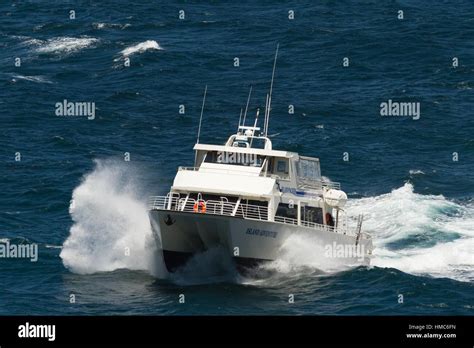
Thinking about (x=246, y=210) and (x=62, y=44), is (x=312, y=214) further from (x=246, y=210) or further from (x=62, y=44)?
(x=62, y=44)

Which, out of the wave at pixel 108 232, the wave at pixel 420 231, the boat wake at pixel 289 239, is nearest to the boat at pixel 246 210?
the boat wake at pixel 289 239

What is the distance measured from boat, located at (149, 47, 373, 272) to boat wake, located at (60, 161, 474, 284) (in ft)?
2.69

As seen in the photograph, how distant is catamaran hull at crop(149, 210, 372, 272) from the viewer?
65.4m

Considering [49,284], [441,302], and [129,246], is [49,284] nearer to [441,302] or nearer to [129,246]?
[129,246]

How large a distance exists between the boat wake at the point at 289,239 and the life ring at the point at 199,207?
2268 mm

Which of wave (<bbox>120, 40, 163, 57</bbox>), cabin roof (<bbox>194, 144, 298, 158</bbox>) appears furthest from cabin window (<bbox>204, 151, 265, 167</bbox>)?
wave (<bbox>120, 40, 163, 57</bbox>)

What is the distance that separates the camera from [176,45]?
120 meters

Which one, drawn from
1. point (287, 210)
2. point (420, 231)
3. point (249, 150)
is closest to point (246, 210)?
point (287, 210)

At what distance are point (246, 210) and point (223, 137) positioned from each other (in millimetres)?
30227

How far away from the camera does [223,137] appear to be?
96.5 metres

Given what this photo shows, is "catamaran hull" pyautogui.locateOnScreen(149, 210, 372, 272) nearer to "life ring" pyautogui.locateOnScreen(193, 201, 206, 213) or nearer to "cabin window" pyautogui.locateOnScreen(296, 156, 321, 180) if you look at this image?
"life ring" pyautogui.locateOnScreen(193, 201, 206, 213)

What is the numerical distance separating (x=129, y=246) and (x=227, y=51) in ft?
159

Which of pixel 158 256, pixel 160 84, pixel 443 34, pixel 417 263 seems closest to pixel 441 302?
pixel 417 263
